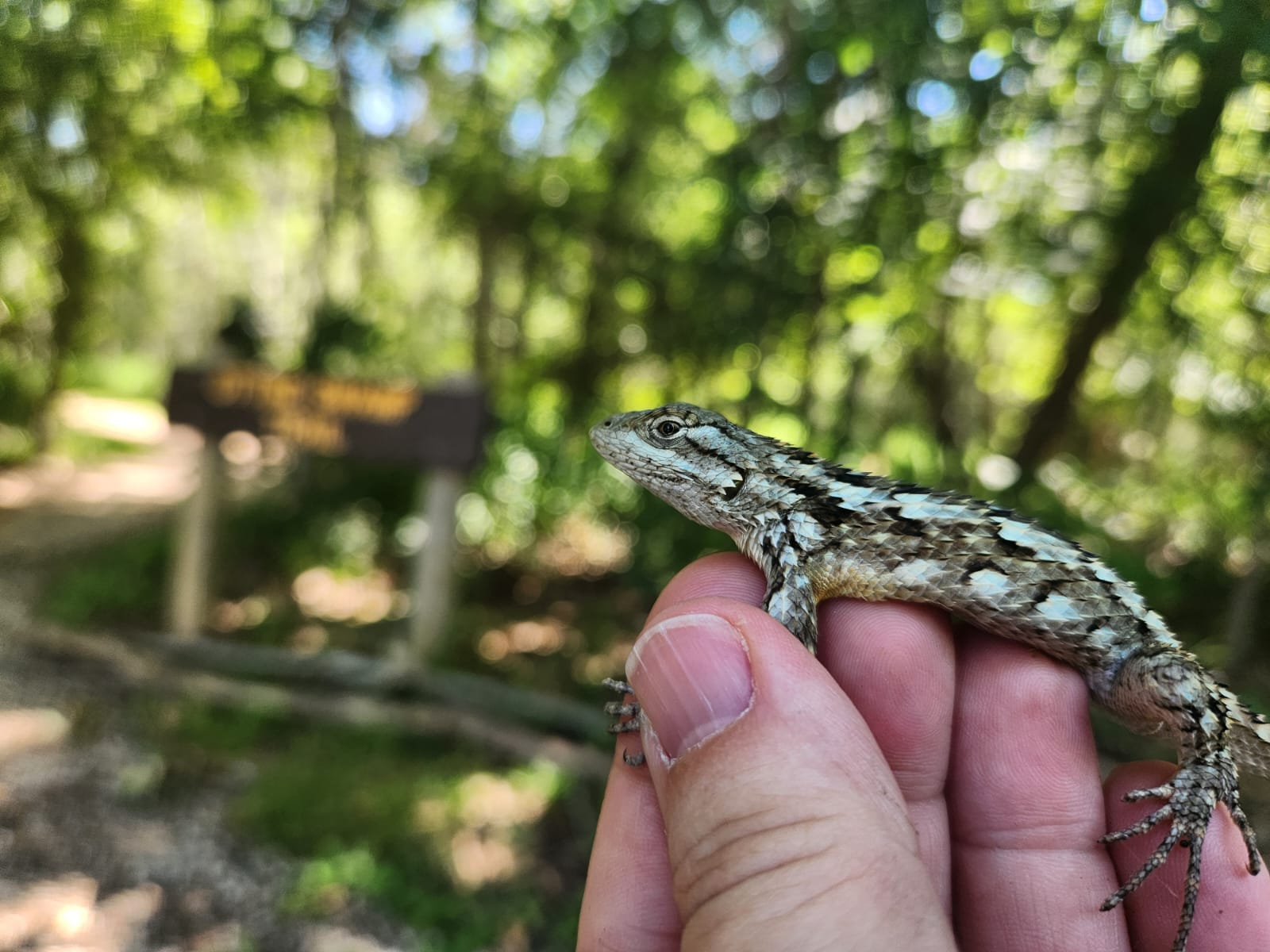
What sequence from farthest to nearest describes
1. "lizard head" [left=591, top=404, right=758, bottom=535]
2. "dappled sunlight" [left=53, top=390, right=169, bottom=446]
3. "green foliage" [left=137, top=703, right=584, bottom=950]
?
1. "dappled sunlight" [left=53, top=390, right=169, bottom=446]
2. "green foliage" [left=137, top=703, right=584, bottom=950]
3. "lizard head" [left=591, top=404, right=758, bottom=535]

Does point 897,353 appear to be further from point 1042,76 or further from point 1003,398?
point 1003,398

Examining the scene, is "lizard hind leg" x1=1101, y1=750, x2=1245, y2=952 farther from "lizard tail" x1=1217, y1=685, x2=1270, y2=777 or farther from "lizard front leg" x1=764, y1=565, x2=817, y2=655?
"lizard front leg" x1=764, y1=565, x2=817, y2=655

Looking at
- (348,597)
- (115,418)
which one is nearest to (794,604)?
(348,597)

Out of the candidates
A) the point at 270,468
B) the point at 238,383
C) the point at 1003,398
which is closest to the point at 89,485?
the point at 270,468

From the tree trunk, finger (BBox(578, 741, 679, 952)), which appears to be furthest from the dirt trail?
the tree trunk

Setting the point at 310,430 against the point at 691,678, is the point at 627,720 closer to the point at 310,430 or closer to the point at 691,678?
the point at 691,678

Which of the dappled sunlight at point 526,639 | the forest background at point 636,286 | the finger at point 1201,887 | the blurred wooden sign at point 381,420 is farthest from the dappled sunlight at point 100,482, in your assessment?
the finger at point 1201,887

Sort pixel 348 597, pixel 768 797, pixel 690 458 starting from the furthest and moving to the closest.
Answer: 1. pixel 348 597
2. pixel 690 458
3. pixel 768 797

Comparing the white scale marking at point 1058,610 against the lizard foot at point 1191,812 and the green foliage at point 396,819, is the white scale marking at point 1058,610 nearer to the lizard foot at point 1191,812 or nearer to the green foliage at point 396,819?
the lizard foot at point 1191,812
